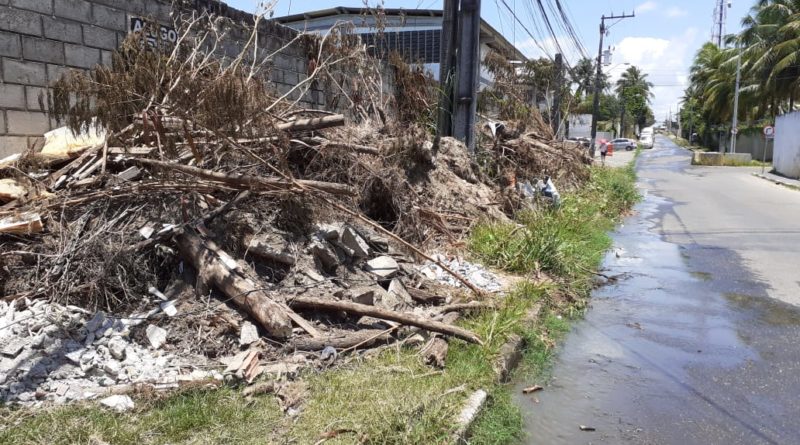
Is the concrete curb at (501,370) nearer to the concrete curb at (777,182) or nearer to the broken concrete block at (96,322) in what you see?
the broken concrete block at (96,322)

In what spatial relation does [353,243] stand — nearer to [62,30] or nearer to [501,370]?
[501,370]

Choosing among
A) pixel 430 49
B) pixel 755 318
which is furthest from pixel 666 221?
pixel 430 49

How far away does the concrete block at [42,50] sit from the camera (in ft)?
20.3

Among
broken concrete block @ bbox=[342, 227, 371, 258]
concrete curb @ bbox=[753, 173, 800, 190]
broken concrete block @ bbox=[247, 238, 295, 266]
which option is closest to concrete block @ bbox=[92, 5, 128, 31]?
broken concrete block @ bbox=[247, 238, 295, 266]

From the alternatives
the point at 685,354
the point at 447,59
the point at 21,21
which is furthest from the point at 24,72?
the point at 685,354

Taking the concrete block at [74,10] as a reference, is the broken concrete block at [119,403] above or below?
below

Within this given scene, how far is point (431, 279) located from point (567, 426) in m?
2.70

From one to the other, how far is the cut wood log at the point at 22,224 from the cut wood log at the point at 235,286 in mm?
1091

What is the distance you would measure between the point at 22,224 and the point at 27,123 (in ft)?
7.03

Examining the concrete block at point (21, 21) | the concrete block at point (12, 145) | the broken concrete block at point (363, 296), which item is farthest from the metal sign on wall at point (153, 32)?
the broken concrete block at point (363, 296)

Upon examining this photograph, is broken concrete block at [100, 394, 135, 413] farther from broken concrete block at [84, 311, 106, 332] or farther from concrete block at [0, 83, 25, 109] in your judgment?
concrete block at [0, 83, 25, 109]

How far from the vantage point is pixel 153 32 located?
753cm

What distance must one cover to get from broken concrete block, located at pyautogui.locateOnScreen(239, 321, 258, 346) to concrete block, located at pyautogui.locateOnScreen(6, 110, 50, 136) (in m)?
3.78

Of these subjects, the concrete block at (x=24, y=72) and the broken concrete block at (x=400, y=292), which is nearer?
the broken concrete block at (x=400, y=292)
